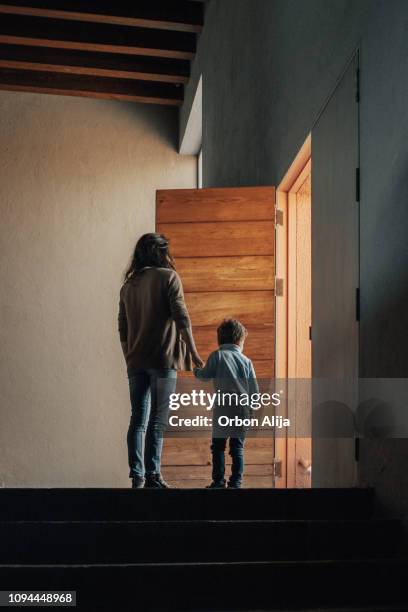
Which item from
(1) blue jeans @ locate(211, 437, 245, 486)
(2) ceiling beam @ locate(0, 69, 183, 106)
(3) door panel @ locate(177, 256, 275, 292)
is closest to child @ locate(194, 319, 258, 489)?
(1) blue jeans @ locate(211, 437, 245, 486)

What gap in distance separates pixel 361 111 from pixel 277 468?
Answer: 7.49 feet

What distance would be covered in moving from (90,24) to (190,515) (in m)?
6.00

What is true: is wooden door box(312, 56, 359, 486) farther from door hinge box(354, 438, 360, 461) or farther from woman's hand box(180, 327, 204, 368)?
woman's hand box(180, 327, 204, 368)

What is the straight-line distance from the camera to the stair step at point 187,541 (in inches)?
107

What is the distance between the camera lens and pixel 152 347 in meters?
3.95

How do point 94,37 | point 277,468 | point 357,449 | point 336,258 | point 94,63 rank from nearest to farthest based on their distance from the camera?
point 357,449, point 336,258, point 277,468, point 94,37, point 94,63

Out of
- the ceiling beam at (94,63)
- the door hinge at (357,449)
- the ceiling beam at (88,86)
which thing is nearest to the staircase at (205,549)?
the door hinge at (357,449)

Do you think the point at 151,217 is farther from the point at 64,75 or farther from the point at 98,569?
the point at 98,569

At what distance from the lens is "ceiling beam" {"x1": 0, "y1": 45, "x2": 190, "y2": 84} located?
8305 millimetres

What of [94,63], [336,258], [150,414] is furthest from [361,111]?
[94,63]

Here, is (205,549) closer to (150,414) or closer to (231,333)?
(150,414)

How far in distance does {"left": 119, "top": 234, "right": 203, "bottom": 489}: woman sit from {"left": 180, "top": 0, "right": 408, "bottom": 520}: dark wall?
963 mm

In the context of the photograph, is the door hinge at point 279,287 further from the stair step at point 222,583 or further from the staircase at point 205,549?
the stair step at point 222,583

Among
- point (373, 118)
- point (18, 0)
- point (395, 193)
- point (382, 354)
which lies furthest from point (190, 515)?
point (18, 0)
